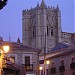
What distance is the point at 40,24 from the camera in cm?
17500

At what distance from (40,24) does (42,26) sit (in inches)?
48.4

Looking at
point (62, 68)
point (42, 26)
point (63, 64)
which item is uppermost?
point (42, 26)

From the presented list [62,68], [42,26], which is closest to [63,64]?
[62,68]

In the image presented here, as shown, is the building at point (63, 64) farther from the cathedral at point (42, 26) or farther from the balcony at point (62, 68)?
the cathedral at point (42, 26)

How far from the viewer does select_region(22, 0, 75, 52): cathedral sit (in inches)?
6865

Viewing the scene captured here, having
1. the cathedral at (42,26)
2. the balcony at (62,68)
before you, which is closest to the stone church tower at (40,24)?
the cathedral at (42,26)

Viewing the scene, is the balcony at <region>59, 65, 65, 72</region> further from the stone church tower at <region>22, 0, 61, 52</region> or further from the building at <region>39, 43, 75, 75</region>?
the stone church tower at <region>22, 0, 61, 52</region>

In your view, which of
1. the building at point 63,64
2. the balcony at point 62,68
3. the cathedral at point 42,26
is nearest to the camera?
the building at point 63,64

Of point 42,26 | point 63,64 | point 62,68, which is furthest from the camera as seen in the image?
point 42,26

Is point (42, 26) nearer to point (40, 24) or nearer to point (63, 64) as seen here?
point (40, 24)

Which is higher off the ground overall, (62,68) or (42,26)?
(42,26)

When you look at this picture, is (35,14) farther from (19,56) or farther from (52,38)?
(19,56)

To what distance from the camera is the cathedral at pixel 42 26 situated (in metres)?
174

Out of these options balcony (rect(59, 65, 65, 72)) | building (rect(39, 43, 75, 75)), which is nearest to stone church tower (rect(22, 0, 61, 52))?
building (rect(39, 43, 75, 75))
